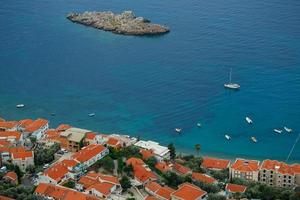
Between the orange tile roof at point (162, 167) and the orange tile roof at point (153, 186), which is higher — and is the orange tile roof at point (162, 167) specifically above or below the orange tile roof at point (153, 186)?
below

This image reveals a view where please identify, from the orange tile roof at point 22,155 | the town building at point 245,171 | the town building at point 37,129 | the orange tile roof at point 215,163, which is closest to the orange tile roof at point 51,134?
the town building at point 37,129

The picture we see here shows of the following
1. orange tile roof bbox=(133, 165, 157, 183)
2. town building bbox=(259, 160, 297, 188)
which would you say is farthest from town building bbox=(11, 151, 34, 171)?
town building bbox=(259, 160, 297, 188)

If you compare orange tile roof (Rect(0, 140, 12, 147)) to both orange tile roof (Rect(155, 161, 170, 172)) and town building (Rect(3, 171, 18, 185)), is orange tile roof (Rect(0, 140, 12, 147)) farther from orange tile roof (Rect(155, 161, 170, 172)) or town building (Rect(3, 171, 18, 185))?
orange tile roof (Rect(155, 161, 170, 172))

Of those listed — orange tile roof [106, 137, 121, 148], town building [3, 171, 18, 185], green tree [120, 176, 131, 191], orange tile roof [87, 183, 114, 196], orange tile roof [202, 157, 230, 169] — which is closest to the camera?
orange tile roof [87, 183, 114, 196]

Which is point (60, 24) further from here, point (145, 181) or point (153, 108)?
point (145, 181)

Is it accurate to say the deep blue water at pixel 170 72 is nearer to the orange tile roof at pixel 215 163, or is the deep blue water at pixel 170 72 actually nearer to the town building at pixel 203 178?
the orange tile roof at pixel 215 163
